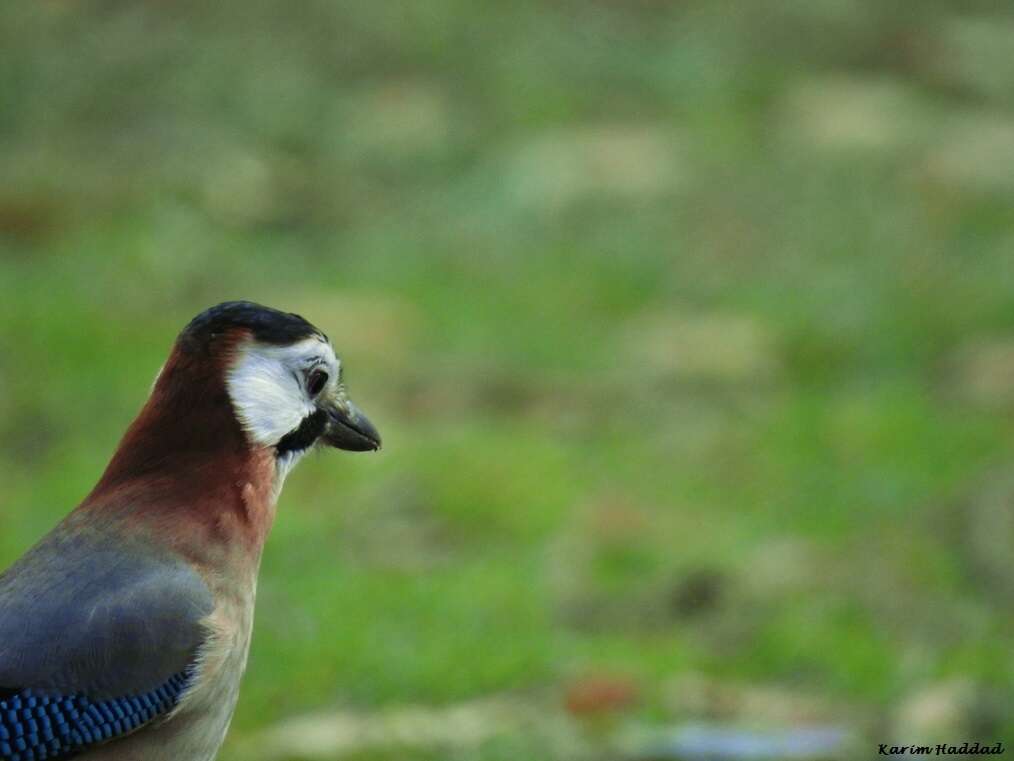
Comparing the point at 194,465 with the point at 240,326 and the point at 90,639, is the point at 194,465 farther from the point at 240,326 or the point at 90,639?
the point at 90,639

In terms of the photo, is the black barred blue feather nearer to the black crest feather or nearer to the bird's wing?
the bird's wing

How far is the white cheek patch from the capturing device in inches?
183

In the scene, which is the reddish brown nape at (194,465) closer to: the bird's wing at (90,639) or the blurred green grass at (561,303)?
the bird's wing at (90,639)

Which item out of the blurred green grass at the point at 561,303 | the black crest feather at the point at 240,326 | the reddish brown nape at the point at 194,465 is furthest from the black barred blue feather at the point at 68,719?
the blurred green grass at the point at 561,303

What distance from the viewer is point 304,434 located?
4.86m

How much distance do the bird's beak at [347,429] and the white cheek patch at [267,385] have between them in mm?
181

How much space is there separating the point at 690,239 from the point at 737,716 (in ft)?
20.5

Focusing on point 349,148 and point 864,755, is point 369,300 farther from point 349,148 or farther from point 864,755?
point 864,755

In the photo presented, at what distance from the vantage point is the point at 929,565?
7590 mm

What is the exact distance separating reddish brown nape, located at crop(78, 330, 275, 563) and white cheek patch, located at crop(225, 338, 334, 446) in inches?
0.9

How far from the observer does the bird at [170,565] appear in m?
4.26

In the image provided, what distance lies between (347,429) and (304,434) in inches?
5.8

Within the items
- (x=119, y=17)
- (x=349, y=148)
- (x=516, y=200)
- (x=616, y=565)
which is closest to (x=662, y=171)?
(x=516, y=200)

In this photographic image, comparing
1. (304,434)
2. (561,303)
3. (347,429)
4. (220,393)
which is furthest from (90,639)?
(561,303)
